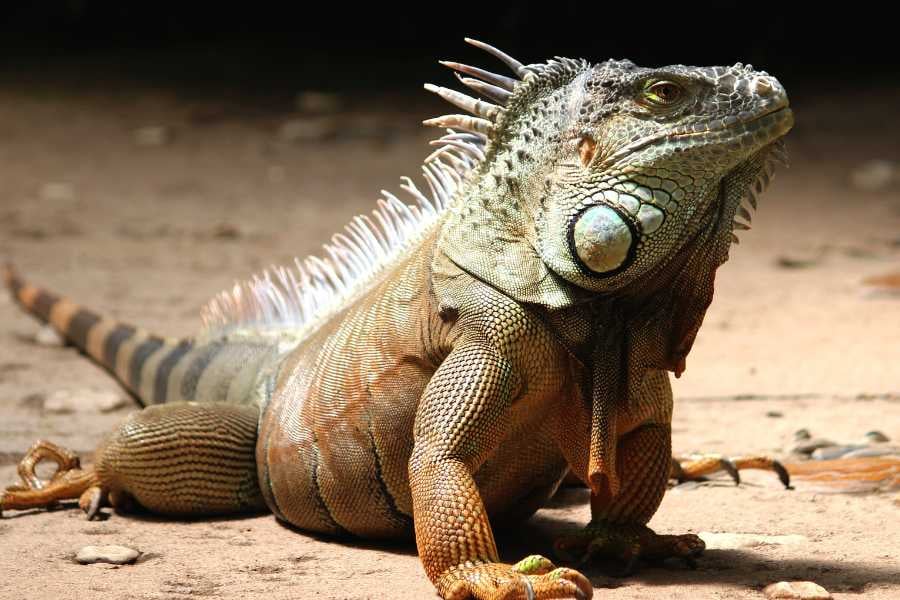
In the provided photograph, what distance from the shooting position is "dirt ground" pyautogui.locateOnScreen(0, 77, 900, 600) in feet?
13.5

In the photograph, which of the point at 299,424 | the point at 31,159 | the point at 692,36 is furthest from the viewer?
the point at 692,36

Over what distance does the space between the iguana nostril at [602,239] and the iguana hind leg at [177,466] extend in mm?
1922

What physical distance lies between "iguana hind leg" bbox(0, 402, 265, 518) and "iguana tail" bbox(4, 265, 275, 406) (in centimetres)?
35

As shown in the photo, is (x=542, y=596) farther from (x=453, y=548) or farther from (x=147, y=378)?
(x=147, y=378)

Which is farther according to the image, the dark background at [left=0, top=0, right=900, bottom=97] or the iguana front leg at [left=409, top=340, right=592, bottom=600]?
the dark background at [left=0, top=0, right=900, bottom=97]

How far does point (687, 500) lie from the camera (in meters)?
5.05

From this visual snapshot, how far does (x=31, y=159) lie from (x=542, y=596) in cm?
1158

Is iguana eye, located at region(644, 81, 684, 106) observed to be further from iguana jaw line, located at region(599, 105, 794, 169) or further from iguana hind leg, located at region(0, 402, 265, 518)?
iguana hind leg, located at region(0, 402, 265, 518)

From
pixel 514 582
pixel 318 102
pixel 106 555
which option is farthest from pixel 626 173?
pixel 318 102

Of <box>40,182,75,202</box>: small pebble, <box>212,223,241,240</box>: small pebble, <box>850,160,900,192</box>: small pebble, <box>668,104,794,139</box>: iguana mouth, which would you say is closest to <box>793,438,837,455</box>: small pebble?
<box>668,104,794,139</box>: iguana mouth

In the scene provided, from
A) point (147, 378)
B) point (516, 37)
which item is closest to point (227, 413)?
point (147, 378)

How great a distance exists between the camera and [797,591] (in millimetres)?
3625

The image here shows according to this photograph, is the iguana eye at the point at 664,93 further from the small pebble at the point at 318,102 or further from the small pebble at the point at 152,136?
the small pebble at the point at 318,102

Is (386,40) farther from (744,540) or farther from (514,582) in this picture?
(514,582)
